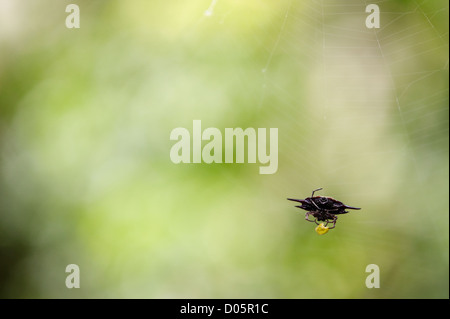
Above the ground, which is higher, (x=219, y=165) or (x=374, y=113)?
(x=374, y=113)

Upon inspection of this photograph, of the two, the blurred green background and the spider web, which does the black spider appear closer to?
the blurred green background

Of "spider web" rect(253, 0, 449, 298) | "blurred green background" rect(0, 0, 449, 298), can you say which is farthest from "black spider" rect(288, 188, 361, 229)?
"spider web" rect(253, 0, 449, 298)

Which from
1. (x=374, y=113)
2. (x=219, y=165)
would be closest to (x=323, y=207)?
(x=219, y=165)

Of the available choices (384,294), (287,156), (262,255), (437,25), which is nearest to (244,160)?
(287,156)

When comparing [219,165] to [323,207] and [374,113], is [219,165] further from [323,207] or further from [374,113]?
[374,113]

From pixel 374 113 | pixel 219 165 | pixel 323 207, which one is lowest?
pixel 323 207

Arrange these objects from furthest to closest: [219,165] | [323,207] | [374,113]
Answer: [374,113] → [219,165] → [323,207]

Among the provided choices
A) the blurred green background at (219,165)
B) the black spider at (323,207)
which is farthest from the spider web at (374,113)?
the black spider at (323,207)

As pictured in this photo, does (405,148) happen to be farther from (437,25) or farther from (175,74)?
(175,74)

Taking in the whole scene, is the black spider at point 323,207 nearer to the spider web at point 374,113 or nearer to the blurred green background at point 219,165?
the blurred green background at point 219,165
